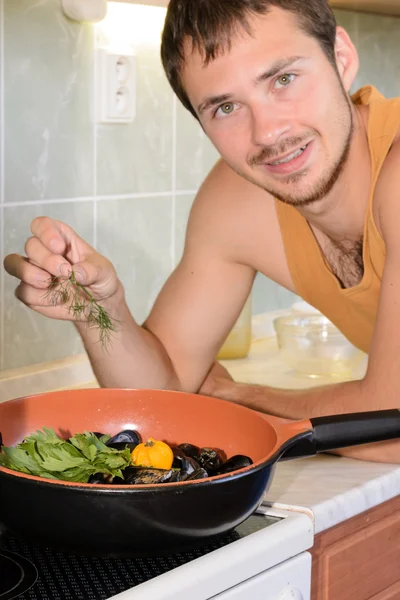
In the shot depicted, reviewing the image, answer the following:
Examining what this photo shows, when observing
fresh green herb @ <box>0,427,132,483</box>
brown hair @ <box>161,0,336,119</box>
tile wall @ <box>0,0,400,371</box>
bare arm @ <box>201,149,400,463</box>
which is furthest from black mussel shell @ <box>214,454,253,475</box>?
tile wall @ <box>0,0,400,371</box>

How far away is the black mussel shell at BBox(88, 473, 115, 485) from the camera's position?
3.76ft

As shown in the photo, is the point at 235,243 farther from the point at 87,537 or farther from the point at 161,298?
the point at 87,537

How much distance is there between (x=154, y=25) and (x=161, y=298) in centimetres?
59

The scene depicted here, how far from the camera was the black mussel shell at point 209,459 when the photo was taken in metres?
1.24

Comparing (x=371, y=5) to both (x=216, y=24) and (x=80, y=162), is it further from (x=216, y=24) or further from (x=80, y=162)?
(x=216, y=24)

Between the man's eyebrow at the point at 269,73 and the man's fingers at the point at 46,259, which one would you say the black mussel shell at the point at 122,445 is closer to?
the man's fingers at the point at 46,259

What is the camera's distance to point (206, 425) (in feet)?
4.55

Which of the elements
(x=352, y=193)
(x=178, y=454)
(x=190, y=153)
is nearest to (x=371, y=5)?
(x=190, y=153)

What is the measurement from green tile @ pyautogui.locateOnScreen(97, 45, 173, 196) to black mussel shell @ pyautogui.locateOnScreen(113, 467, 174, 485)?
1.00 metres

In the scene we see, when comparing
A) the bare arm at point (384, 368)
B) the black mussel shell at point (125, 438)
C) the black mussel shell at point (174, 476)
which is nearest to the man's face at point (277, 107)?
the bare arm at point (384, 368)

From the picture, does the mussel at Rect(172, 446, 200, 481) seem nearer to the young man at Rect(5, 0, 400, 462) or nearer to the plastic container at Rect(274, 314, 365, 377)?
the young man at Rect(5, 0, 400, 462)

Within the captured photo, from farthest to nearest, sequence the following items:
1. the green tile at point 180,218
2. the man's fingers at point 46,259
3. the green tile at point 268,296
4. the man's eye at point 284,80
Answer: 1. the green tile at point 268,296
2. the green tile at point 180,218
3. the man's eye at point 284,80
4. the man's fingers at point 46,259

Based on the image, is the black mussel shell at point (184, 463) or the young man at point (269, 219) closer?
the black mussel shell at point (184, 463)

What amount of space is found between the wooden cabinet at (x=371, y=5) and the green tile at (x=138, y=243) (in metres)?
0.63
